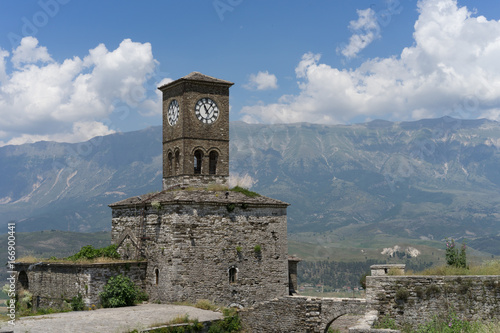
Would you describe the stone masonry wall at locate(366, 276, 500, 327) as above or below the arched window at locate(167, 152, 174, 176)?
below

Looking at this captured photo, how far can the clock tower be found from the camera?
43.7 metres

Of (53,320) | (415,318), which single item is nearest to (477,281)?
(415,318)

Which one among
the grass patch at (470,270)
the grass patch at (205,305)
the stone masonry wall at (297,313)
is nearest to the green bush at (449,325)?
the grass patch at (470,270)

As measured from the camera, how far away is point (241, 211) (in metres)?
40.8

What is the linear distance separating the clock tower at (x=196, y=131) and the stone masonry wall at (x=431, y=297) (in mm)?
20643

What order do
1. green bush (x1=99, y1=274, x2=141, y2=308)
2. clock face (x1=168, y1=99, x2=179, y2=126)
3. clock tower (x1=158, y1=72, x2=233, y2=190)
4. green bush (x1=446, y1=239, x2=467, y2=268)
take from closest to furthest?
green bush (x1=446, y1=239, x2=467, y2=268) < green bush (x1=99, y1=274, x2=141, y2=308) < clock tower (x1=158, y1=72, x2=233, y2=190) < clock face (x1=168, y1=99, x2=179, y2=126)

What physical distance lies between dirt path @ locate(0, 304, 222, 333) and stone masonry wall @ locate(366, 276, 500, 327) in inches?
481

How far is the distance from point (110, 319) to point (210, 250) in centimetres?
996

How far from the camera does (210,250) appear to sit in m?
39.1

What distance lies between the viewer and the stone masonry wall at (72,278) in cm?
3688

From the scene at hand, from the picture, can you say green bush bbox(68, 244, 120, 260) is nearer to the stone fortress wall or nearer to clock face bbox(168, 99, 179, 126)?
clock face bbox(168, 99, 179, 126)

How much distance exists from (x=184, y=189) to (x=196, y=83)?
889cm

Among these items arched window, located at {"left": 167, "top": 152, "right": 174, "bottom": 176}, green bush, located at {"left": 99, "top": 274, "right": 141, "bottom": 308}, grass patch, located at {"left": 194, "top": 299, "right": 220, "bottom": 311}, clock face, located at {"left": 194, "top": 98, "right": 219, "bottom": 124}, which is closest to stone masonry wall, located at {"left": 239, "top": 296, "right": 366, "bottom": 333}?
grass patch, located at {"left": 194, "top": 299, "right": 220, "bottom": 311}

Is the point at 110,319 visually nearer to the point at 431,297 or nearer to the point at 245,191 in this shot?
the point at 245,191
